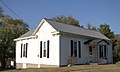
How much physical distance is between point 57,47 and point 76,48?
3.04 m

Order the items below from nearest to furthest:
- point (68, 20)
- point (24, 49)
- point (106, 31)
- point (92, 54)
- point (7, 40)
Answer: point (92, 54), point (24, 49), point (7, 40), point (106, 31), point (68, 20)

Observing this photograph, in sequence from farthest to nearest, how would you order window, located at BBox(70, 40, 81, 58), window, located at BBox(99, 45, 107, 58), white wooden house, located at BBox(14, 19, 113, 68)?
1. window, located at BBox(99, 45, 107, 58)
2. window, located at BBox(70, 40, 81, 58)
3. white wooden house, located at BBox(14, 19, 113, 68)

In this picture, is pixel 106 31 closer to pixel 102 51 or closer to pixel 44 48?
pixel 102 51

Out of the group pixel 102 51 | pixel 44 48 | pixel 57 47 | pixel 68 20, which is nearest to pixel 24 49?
pixel 44 48

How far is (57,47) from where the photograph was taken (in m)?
26.1

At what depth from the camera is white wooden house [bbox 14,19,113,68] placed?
86.8 ft

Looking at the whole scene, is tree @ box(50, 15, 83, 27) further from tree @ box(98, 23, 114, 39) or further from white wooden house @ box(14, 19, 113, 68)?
white wooden house @ box(14, 19, 113, 68)

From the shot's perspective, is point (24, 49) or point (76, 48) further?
point (24, 49)

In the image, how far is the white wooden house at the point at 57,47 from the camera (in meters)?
26.5

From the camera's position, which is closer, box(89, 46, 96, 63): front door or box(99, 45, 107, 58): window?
box(89, 46, 96, 63): front door

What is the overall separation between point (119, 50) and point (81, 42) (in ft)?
60.8

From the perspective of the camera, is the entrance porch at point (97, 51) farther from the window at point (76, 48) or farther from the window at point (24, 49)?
the window at point (24, 49)

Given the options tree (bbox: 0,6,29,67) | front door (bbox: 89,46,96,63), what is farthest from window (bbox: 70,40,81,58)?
tree (bbox: 0,6,29,67)

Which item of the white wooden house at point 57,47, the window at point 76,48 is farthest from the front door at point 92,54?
the window at point 76,48
